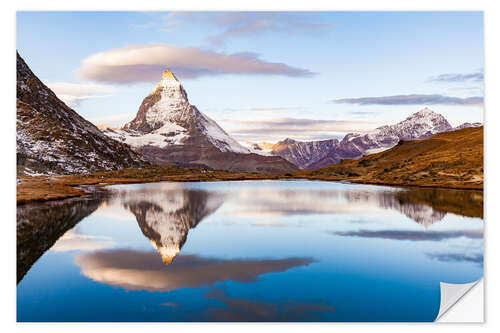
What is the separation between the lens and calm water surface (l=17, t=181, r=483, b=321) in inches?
829

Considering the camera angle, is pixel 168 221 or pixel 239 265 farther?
A: pixel 168 221

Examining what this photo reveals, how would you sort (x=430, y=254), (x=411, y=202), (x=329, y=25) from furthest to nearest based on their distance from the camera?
(x=411, y=202) → (x=430, y=254) → (x=329, y=25)

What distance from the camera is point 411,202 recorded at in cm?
7244

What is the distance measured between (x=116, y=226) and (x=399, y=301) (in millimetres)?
33239

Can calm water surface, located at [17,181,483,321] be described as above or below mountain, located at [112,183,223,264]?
below

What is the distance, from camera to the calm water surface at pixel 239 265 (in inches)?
829

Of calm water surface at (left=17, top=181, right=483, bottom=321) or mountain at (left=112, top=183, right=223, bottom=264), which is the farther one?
mountain at (left=112, top=183, right=223, bottom=264)

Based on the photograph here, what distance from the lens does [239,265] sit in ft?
97.7

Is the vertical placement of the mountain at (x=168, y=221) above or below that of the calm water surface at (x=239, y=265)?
above

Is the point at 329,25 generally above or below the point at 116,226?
above

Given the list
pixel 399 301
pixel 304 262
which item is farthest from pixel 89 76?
pixel 399 301

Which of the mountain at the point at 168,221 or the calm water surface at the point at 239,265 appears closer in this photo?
the calm water surface at the point at 239,265

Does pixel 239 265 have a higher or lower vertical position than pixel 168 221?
lower
